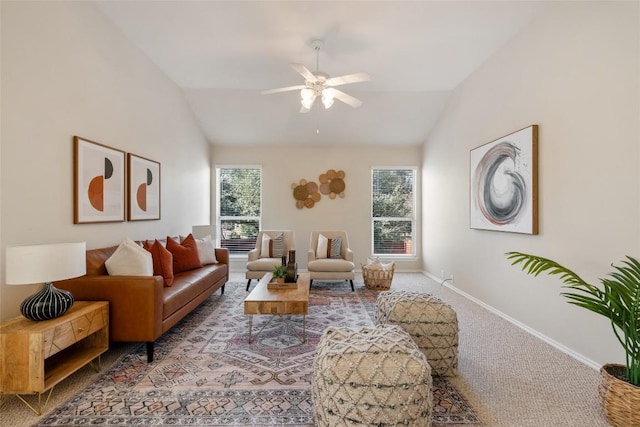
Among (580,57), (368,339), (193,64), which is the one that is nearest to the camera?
(368,339)

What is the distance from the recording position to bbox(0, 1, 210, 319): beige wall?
7.06ft

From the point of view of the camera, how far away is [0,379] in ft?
5.85

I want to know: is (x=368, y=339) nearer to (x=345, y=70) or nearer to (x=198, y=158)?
(x=345, y=70)

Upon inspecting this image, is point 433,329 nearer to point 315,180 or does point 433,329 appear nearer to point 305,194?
point 305,194

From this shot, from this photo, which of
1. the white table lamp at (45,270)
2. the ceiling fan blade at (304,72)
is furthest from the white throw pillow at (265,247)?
the white table lamp at (45,270)

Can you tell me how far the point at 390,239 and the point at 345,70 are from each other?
11.3ft

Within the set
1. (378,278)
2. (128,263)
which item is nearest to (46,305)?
(128,263)

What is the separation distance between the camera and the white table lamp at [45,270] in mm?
1790

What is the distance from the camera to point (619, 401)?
1.67 metres

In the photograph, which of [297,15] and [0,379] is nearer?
[0,379]

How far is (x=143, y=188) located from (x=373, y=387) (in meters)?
3.65

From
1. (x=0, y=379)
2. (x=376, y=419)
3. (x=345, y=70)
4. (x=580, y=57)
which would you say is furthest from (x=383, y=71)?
(x=0, y=379)

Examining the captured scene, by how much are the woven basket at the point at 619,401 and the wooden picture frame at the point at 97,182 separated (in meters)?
4.19

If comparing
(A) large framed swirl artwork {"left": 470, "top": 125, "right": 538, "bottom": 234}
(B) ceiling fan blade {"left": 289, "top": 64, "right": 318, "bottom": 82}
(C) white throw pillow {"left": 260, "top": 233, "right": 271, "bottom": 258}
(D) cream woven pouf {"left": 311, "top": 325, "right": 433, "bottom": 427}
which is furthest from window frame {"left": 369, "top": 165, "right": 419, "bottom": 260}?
(D) cream woven pouf {"left": 311, "top": 325, "right": 433, "bottom": 427}
